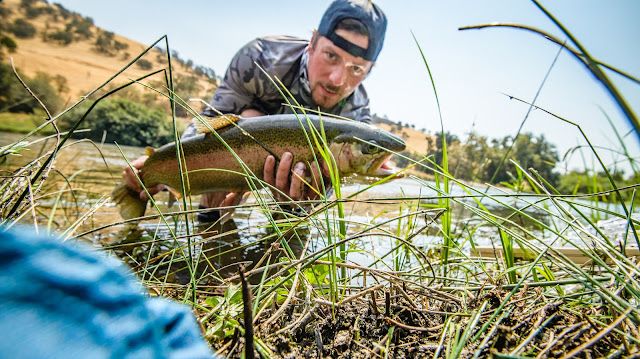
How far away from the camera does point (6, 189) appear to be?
1.24 metres

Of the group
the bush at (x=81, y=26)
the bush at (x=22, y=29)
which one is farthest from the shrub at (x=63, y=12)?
the bush at (x=22, y=29)

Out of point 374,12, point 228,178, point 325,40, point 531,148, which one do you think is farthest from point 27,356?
point 531,148

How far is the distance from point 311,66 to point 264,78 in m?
0.71

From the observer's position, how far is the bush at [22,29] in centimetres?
6047

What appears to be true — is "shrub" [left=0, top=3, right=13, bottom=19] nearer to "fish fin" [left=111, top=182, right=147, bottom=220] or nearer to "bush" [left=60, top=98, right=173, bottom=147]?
"bush" [left=60, top=98, right=173, bottom=147]

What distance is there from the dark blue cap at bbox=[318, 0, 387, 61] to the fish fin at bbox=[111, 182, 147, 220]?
10.3 ft

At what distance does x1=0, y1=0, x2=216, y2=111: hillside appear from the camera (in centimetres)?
5159

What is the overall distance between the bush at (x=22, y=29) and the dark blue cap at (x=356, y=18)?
8558 cm

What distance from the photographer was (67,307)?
36cm

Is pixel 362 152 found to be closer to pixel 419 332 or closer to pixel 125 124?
pixel 419 332

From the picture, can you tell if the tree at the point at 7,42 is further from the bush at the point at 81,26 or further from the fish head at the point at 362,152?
the bush at the point at 81,26

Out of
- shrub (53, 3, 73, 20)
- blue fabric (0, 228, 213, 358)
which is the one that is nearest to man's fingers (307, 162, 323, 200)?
blue fabric (0, 228, 213, 358)

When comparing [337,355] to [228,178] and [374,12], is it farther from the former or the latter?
[374,12]

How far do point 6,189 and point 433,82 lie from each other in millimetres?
1849
